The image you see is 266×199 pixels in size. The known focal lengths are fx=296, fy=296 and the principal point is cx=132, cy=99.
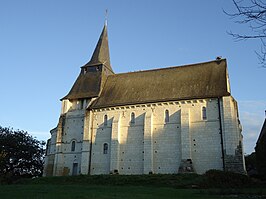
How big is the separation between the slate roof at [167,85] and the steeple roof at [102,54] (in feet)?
11.3

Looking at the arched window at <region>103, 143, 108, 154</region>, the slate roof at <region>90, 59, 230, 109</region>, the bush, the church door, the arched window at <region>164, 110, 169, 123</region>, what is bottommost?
the bush

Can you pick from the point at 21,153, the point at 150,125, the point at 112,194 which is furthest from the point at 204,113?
the point at 21,153

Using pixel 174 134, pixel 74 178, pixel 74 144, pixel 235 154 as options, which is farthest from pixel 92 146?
pixel 235 154

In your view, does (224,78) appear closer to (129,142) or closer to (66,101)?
(129,142)

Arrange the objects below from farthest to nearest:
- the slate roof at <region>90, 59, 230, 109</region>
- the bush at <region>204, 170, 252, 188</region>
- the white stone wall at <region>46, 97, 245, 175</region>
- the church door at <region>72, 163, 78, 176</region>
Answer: the church door at <region>72, 163, 78, 176</region>
the slate roof at <region>90, 59, 230, 109</region>
the white stone wall at <region>46, 97, 245, 175</region>
the bush at <region>204, 170, 252, 188</region>

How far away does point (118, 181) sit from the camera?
24.9 metres

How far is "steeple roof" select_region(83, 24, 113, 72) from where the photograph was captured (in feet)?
137

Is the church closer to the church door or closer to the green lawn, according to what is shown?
the church door

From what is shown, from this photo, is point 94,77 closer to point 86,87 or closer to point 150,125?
point 86,87

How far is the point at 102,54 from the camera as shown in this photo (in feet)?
142

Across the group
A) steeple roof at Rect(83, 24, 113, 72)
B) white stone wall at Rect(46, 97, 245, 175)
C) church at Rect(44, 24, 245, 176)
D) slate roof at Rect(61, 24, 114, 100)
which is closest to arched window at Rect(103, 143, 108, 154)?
church at Rect(44, 24, 245, 176)

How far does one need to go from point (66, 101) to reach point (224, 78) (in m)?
19.9

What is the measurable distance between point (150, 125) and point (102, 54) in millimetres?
15519

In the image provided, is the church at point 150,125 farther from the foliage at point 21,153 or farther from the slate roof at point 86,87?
the foliage at point 21,153
